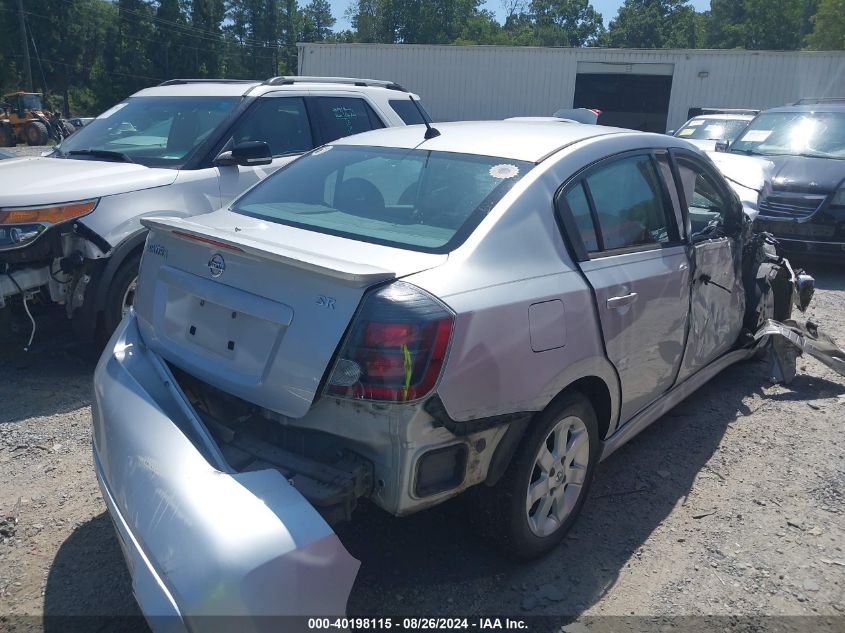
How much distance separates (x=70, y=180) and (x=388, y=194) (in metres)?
2.66

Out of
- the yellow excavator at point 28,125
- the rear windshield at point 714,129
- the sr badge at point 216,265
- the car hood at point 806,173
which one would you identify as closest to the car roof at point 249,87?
the sr badge at point 216,265

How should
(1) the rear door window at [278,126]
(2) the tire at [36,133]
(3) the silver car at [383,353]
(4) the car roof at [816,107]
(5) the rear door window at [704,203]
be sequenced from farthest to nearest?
1. (2) the tire at [36,133]
2. (4) the car roof at [816,107]
3. (1) the rear door window at [278,126]
4. (5) the rear door window at [704,203]
5. (3) the silver car at [383,353]

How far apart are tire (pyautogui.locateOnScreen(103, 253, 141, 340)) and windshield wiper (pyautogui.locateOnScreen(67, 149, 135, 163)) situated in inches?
38.8

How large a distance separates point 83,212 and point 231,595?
3512 millimetres

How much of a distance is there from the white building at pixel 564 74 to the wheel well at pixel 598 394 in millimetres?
26212

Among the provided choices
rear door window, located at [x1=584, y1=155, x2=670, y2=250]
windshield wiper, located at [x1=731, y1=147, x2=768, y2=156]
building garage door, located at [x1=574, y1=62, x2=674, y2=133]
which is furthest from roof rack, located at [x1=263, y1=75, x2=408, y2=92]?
building garage door, located at [x1=574, y1=62, x2=674, y2=133]

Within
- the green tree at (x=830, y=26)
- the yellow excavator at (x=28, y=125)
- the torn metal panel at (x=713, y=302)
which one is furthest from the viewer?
the green tree at (x=830, y=26)

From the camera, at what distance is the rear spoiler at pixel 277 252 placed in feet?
8.00

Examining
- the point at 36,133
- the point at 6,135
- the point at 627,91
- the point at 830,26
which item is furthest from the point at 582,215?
the point at 830,26

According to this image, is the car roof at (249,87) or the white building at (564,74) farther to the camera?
the white building at (564,74)

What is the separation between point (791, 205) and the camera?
862cm

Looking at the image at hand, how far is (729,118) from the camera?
579 inches

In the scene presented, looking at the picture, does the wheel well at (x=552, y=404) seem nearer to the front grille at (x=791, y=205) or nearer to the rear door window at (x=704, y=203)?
the rear door window at (x=704, y=203)

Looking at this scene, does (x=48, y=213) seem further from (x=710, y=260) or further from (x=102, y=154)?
(x=710, y=260)
